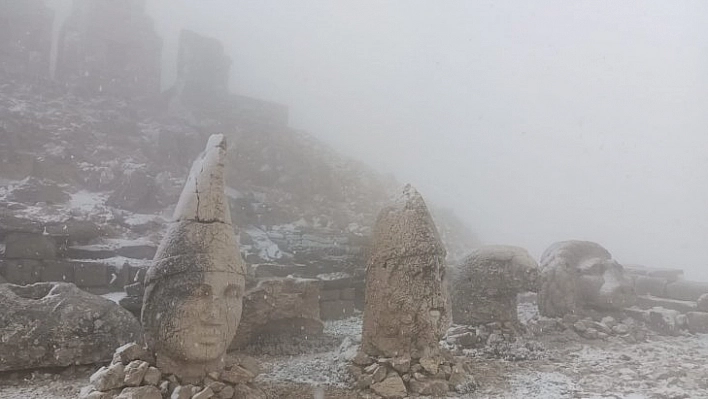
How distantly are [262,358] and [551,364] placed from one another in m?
3.68

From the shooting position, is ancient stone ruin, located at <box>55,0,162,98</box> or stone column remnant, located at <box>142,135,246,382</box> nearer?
stone column remnant, located at <box>142,135,246,382</box>

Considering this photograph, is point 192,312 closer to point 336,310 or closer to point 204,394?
point 204,394

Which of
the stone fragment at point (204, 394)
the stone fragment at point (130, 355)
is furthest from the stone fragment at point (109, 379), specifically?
the stone fragment at point (204, 394)

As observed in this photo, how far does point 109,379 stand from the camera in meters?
3.64

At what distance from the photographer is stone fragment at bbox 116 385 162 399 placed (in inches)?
139

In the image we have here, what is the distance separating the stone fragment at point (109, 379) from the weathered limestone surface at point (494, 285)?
530 centimetres

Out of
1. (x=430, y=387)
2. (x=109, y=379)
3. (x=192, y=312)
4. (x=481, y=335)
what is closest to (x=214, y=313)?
(x=192, y=312)

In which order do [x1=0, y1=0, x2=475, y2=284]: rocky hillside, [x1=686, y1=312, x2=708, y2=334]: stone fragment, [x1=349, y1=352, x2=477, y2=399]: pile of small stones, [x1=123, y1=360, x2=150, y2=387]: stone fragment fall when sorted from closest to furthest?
[x1=123, y1=360, x2=150, y2=387]: stone fragment < [x1=349, y1=352, x2=477, y2=399]: pile of small stones < [x1=686, y1=312, x2=708, y2=334]: stone fragment < [x1=0, y1=0, x2=475, y2=284]: rocky hillside

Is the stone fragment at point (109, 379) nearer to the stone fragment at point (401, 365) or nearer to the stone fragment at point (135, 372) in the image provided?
the stone fragment at point (135, 372)

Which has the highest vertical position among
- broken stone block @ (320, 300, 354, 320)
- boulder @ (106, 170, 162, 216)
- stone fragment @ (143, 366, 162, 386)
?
boulder @ (106, 170, 162, 216)

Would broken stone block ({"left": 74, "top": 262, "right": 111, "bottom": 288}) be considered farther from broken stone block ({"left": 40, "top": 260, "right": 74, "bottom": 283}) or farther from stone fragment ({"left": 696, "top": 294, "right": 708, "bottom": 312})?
stone fragment ({"left": 696, "top": 294, "right": 708, "bottom": 312})

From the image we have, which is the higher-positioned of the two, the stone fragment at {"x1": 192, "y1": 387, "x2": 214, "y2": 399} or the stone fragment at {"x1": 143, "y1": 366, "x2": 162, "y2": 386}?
the stone fragment at {"x1": 143, "y1": 366, "x2": 162, "y2": 386}

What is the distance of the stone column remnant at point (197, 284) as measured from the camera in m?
3.89

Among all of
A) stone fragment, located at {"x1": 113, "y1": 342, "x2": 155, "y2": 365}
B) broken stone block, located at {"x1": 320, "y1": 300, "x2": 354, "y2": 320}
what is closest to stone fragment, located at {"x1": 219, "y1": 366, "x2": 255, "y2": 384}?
stone fragment, located at {"x1": 113, "y1": 342, "x2": 155, "y2": 365}
